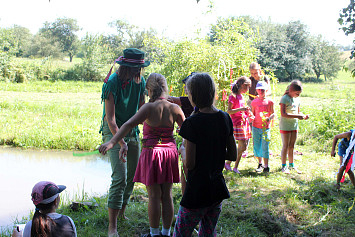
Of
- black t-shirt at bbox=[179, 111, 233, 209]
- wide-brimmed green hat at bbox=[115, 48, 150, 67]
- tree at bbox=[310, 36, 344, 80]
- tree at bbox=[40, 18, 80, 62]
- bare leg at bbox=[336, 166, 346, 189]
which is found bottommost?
bare leg at bbox=[336, 166, 346, 189]

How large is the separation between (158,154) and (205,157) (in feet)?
2.61

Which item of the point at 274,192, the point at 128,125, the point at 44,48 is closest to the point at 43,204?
the point at 128,125

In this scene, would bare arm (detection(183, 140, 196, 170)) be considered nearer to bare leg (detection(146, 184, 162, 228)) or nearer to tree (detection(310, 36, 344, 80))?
bare leg (detection(146, 184, 162, 228))

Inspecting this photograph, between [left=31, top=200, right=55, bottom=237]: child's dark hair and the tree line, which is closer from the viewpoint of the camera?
[left=31, top=200, right=55, bottom=237]: child's dark hair

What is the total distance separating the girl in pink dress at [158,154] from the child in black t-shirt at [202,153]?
65 cm

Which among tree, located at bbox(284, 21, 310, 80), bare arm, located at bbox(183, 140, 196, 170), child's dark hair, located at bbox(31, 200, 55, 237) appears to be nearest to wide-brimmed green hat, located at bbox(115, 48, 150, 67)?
bare arm, located at bbox(183, 140, 196, 170)

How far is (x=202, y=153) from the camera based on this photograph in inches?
94.4

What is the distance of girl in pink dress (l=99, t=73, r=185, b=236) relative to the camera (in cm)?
307

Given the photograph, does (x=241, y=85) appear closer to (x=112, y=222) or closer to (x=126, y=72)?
(x=126, y=72)

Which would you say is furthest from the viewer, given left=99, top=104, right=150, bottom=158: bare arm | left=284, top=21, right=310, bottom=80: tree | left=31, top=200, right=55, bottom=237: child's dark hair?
left=284, top=21, right=310, bottom=80: tree

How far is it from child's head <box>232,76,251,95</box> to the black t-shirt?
10.0 feet

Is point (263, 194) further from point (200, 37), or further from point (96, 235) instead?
point (200, 37)

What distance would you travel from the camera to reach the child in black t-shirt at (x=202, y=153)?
2369mm

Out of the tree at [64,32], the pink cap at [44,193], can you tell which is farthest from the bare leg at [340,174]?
the tree at [64,32]
